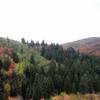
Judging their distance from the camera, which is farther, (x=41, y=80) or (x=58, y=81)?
(x=58, y=81)

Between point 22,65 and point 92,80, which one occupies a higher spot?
point 22,65

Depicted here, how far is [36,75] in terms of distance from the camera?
160000 millimetres

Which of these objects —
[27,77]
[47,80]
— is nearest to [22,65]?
[27,77]

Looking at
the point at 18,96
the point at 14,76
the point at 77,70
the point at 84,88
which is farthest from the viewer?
the point at 77,70

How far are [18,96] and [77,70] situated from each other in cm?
5667

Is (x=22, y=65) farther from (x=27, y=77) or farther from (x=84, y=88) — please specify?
(x=84, y=88)

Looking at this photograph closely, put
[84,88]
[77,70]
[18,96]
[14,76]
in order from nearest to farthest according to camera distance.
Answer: [18,96] < [14,76] < [84,88] < [77,70]

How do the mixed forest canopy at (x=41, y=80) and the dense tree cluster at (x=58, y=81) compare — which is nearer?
the mixed forest canopy at (x=41, y=80)

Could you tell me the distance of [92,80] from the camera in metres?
180

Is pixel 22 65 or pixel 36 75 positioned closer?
pixel 36 75

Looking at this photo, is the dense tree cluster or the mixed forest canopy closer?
the mixed forest canopy

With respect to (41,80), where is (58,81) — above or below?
below

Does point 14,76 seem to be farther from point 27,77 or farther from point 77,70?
point 77,70

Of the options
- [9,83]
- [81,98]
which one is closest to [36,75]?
[9,83]
